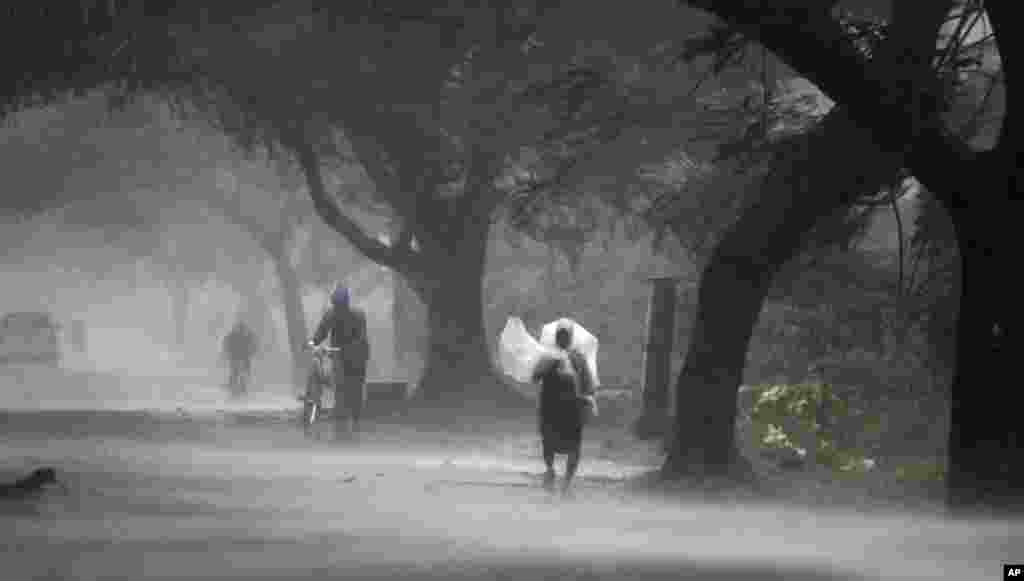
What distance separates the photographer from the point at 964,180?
11.7 metres

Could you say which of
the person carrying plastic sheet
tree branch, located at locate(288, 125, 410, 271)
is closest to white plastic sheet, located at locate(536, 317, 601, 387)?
the person carrying plastic sheet

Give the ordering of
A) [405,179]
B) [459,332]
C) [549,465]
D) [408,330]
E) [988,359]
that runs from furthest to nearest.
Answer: [408,330] < [459,332] < [405,179] < [549,465] < [988,359]

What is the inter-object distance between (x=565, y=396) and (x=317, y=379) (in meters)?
7.61

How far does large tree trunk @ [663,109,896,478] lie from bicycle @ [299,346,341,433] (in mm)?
6769

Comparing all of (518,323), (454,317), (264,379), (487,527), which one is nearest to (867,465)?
(518,323)

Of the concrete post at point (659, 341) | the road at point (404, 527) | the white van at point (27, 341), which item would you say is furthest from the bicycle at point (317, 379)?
the white van at point (27, 341)

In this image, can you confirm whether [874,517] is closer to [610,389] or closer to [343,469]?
[343,469]

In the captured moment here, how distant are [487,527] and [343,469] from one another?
5.75 metres

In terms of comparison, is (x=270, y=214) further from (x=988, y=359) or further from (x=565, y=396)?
(x=988, y=359)

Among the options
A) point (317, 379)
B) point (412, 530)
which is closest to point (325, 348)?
point (317, 379)

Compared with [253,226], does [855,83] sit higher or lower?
higher

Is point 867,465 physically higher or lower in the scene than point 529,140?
lower

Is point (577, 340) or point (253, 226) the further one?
point (253, 226)

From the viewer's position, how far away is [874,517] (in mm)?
14781
